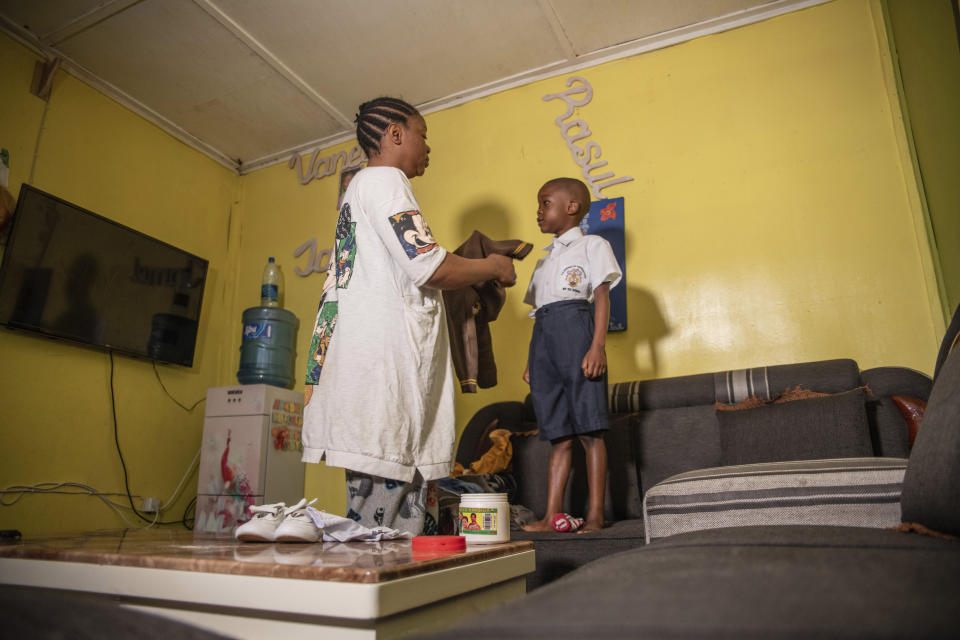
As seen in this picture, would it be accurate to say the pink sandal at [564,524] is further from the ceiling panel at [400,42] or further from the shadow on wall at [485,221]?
the ceiling panel at [400,42]

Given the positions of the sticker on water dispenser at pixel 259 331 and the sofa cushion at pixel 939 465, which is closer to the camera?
the sofa cushion at pixel 939 465

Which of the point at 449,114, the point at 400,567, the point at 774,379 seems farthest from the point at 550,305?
the point at 449,114

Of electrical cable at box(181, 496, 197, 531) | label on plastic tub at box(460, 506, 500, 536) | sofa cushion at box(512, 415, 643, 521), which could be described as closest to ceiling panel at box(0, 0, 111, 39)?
electrical cable at box(181, 496, 197, 531)

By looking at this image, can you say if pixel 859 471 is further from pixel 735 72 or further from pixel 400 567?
pixel 735 72

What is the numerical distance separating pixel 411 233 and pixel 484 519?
0.65m

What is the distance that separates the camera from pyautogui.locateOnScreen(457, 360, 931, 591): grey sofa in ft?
5.95

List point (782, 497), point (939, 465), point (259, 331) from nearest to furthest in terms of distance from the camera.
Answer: point (939, 465)
point (782, 497)
point (259, 331)

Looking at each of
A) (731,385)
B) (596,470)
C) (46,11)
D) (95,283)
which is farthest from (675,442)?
(46,11)

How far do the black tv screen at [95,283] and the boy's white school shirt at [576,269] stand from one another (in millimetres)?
2214

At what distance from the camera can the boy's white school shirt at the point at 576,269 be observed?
6.89 feet

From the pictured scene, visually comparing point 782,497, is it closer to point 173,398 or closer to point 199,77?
point 173,398

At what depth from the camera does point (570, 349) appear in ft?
6.63

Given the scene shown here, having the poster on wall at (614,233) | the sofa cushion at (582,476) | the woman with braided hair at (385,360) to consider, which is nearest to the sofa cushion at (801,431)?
the sofa cushion at (582,476)

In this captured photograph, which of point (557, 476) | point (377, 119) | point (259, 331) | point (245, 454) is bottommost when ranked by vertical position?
point (557, 476)
